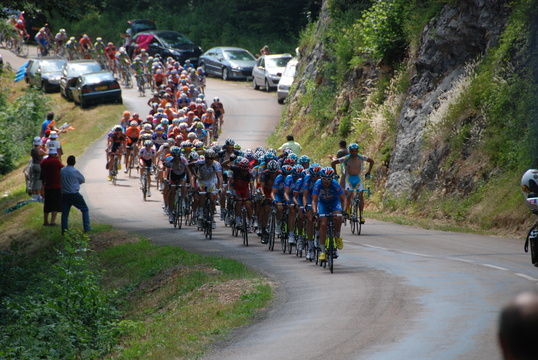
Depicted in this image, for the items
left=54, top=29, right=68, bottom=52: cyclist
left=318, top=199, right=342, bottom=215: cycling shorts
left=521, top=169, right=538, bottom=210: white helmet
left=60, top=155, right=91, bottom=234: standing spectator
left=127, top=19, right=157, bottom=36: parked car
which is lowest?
left=60, top=155, right=91, bottom=234: standing spectator

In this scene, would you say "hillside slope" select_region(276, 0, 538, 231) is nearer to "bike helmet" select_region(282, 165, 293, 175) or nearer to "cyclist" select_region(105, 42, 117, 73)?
"bike helmet" select_region(282, 165, 293, 175)

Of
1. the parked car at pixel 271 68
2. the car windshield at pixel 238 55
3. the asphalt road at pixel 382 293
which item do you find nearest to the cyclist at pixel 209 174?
the asphalt road at pixel 382 293

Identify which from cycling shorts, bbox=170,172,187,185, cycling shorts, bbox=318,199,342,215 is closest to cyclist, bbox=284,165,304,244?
cycling shorts, bbox=318,199,342,215

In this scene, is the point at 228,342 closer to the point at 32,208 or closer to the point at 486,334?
the point at 486,334

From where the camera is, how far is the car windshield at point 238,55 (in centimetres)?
5116

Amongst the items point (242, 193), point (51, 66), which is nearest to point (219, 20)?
point (51, 66)

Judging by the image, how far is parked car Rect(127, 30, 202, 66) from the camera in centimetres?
5256

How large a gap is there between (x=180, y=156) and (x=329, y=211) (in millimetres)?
7230

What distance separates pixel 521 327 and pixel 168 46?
169ft

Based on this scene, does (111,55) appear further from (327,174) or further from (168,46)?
(327,174)

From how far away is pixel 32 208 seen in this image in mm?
25109

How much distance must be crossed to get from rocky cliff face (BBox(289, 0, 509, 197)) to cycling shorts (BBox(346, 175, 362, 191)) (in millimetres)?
3997

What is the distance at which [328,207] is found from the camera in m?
13.9

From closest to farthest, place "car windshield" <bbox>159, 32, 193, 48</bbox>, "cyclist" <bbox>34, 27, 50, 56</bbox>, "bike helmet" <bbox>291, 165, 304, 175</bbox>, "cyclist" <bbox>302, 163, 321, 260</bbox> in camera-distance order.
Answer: "cyclist" <bbox>302, 163, 321, 260</bbox> < "bike helmet" <bbox>291, 165, 304, 175</bbox> < "car windshield" <bbox>159, 32, 193, 48</bbox> < "cyclist" <bbox>34, 27, 50, 56</bbox>
